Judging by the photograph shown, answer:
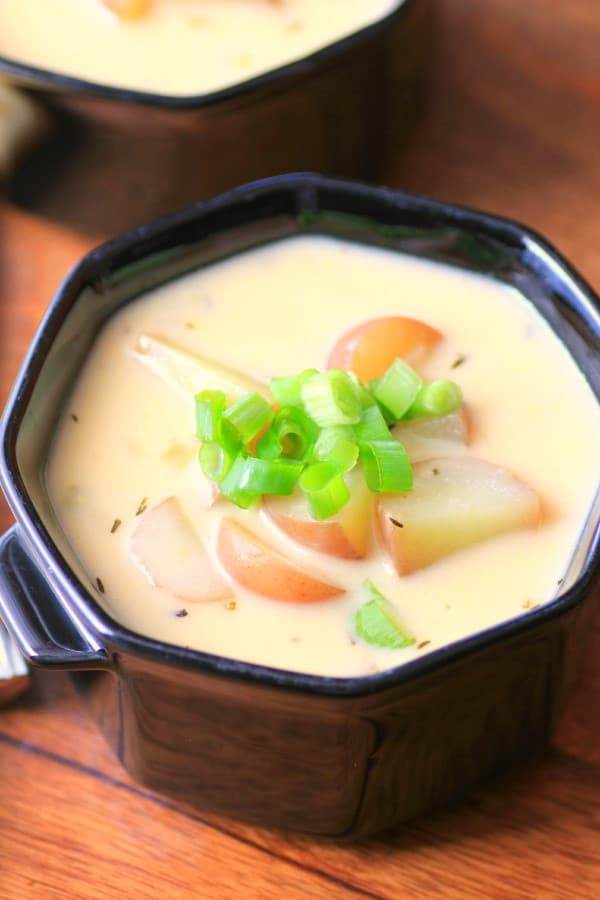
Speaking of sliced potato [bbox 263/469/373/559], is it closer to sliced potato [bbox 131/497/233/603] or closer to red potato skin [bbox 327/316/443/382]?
sliced potato [bbox 131/497/233/603]

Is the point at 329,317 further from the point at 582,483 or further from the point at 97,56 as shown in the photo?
the point at 97,56

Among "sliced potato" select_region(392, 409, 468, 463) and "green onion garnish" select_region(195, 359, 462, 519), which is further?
"sliced potato" select_region(392, 409, 468, 463)

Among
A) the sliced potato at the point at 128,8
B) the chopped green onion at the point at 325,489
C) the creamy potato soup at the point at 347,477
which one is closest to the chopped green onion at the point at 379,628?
the creamy potato soup at the point at 347,477

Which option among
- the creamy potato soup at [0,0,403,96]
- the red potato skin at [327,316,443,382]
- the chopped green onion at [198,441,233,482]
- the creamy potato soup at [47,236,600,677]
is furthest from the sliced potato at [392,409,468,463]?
the creamy potato soup at [0,0,403,96]

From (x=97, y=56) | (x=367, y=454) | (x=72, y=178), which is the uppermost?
(x=97, y=56)

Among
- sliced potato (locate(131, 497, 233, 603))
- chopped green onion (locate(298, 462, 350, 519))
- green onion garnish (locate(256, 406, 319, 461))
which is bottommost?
sliced potato (locate(131, 497, 233, 603))

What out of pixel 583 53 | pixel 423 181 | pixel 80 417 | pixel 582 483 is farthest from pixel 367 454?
pixel 583 53

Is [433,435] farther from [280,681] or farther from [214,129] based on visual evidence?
[214,129]
